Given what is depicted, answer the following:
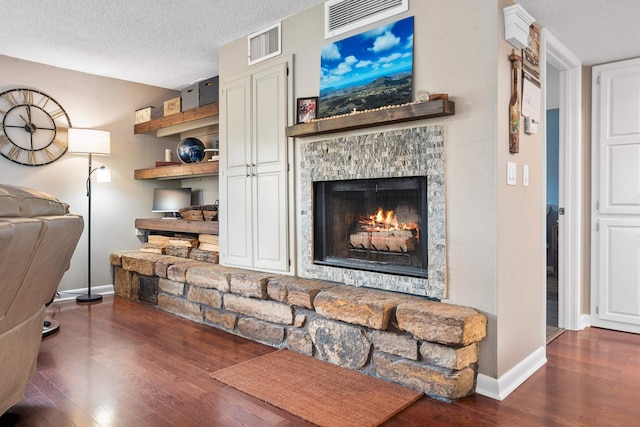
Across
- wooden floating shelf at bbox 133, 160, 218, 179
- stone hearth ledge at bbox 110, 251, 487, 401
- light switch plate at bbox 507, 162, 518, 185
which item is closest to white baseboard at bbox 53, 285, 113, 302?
wooden floating shelf at bbox 133, 160, 218, 179

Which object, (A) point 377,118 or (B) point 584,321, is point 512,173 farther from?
(B) point 584,321

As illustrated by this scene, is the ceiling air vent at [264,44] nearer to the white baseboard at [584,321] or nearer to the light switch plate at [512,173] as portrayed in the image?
the light switch plate at [512,173]

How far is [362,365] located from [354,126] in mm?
1454

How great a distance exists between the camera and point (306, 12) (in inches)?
126

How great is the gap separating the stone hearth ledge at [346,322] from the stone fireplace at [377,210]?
0.13 metres

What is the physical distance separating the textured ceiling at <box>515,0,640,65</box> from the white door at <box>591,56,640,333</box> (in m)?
0.27

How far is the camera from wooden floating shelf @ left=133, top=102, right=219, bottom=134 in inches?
168

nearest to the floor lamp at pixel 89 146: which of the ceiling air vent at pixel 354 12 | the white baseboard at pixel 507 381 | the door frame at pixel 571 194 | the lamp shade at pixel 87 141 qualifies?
the lamp shade at pixel 87 141

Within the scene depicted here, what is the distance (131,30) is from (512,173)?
3130 millimetres

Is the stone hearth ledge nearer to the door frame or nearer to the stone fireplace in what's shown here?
the stone fireplace

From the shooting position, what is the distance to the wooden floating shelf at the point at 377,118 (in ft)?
7.82

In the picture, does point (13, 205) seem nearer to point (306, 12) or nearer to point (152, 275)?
point (306, 12)

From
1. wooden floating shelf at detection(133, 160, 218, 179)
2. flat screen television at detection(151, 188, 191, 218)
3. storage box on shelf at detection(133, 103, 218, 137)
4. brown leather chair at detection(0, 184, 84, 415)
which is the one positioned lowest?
brown leather chair at detection(0, 184, 84, 415)

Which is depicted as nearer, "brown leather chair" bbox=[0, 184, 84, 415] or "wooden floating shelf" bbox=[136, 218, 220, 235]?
"brown leather chair" bbox=[0, 184, 84, 415]
